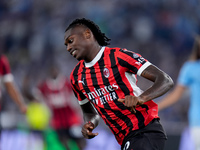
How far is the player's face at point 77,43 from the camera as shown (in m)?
3.43

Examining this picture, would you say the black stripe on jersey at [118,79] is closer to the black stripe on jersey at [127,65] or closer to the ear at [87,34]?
the black stripe on jersey at [127,65]

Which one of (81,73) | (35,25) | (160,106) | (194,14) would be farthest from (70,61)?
(81,73)

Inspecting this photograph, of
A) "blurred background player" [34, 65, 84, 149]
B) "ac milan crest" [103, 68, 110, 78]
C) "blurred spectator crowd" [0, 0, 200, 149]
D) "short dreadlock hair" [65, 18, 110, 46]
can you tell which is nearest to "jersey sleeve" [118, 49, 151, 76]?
"ac milan crest" [103, 68, 110, 78]

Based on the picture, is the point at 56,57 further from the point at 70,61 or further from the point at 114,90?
the point at 114,90

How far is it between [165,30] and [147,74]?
40.1 feet

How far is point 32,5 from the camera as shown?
54.6 feet

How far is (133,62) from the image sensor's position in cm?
324

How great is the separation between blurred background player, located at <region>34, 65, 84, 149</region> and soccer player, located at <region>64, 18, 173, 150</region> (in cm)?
487

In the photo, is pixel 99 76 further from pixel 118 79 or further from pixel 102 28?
pixel 102 28

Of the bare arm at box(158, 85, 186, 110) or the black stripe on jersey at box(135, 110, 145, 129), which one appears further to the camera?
the bare arm at box(158, 85, 186, 110)

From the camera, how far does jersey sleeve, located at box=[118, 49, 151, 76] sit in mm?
3198

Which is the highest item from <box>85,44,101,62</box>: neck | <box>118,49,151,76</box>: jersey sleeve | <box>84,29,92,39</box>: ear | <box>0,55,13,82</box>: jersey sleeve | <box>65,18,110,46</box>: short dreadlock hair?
<box>0,55,13,82</box>: jersey sleeve

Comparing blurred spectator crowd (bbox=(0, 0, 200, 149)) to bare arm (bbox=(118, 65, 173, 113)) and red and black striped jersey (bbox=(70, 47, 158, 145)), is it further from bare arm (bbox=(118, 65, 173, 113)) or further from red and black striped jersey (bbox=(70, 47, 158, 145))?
bare arm (bbox=(118, 65, 173, 113))

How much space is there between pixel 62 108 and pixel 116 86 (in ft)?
17.3
